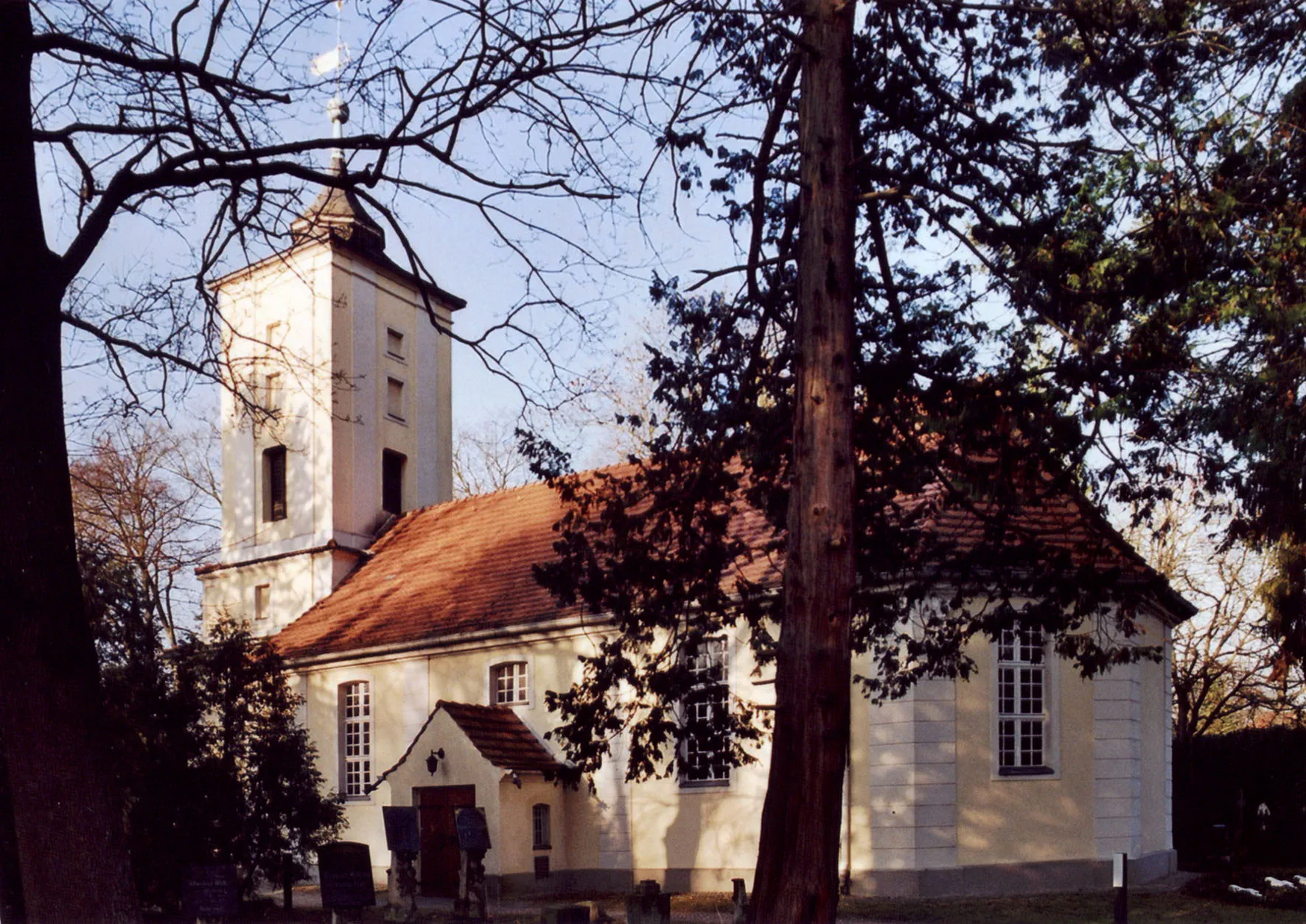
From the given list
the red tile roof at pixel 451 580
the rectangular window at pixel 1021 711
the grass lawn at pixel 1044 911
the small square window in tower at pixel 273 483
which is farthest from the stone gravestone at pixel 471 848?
the small square window in tower at pixel 273 483

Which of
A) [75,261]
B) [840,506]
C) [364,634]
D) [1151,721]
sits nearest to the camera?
[75,261]

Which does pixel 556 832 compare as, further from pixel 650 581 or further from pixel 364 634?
pixel 650 581

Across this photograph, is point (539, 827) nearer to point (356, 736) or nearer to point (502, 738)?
point (502, 738)

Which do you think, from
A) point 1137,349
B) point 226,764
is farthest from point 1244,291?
point 226,764

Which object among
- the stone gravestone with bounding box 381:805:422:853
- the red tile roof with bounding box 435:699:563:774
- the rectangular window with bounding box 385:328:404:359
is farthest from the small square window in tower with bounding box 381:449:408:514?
the stone gravestone with bounding box 381:805:422:853

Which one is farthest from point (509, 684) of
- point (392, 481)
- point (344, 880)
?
point (344, 880)

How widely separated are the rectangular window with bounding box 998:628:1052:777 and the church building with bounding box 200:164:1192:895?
0.04 meters

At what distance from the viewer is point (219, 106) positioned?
1053cm

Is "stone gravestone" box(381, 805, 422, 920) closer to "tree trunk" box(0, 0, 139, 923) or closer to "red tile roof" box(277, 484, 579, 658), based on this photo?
"red tile roof" box(277, 484, 579, 658)

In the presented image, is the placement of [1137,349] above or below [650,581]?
above

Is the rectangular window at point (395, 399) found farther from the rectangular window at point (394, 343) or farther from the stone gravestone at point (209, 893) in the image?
the stone gravestone at point (209, 893)

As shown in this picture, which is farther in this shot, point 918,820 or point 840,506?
point 918,820

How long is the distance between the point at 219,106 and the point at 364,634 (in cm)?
1961

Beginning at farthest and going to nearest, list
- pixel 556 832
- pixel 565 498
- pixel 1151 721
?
pixel 556 832
pixel 1151 721
pixel 565 498
